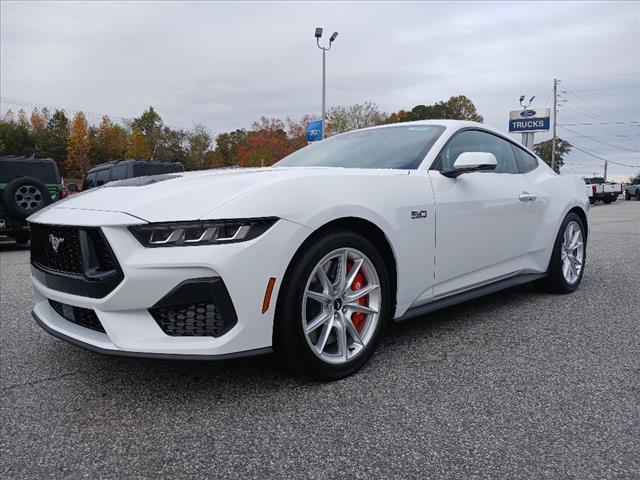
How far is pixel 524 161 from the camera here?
403 cm

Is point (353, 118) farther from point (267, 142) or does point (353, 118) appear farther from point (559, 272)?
point (559, 272)

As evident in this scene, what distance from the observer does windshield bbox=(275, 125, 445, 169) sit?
3092 mm

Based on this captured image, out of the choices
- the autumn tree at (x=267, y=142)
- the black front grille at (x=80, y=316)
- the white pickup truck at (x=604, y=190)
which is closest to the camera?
the black front grille at (x=80, y=316)

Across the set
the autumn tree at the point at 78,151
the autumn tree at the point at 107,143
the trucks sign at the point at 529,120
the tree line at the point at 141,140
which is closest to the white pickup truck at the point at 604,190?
the trucks sign at the point at 529,120

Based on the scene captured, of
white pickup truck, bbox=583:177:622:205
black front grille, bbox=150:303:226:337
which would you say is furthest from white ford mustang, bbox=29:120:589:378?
white pickup truck, bbox=583:177:622:205

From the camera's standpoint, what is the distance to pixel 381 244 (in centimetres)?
267

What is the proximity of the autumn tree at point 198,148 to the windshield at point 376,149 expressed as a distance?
58.8 metres

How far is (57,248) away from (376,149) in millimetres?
2014

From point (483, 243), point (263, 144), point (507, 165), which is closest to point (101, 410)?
point (483, 243)

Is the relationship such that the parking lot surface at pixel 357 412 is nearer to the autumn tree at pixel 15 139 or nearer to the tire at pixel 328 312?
the tire at pixel 328 312

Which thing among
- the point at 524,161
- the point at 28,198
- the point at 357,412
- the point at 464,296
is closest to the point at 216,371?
the point at 357,412

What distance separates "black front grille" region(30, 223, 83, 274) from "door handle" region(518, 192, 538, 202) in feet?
9.74

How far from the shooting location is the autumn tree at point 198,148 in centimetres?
6069

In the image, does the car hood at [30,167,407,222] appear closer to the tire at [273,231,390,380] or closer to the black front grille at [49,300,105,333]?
the tire at [273,231,390,380]
